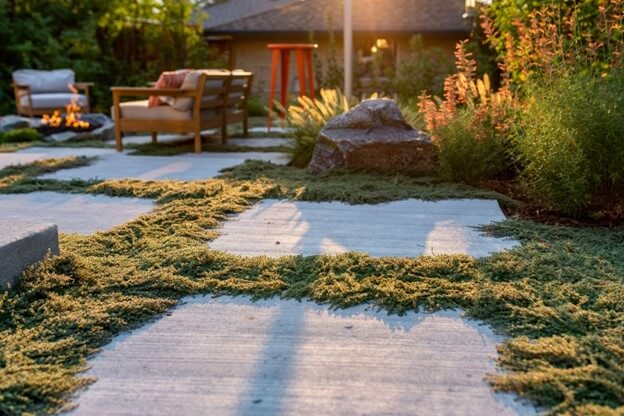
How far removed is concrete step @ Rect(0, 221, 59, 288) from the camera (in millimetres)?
2646

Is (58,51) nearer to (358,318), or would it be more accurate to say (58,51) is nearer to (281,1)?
(281,1)

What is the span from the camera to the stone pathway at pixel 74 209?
159 inches

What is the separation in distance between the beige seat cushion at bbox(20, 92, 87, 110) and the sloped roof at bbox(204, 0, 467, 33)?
639 cm

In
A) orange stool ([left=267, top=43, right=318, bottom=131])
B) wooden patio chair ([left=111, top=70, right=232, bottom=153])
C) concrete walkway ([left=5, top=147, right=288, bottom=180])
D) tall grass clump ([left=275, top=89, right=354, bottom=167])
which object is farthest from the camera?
orange stool ([left=267, top=43, right=318, bottom=131])

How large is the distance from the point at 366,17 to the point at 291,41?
2.03 metres

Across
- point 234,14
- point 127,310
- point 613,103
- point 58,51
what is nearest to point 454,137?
point 613,103

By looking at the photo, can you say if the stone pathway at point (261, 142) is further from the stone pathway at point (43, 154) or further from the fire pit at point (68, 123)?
the fire pit at point (68, 123)

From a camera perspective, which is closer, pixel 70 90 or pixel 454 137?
pixel 454 137

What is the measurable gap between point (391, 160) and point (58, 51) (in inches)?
378

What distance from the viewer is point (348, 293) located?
8.86ft

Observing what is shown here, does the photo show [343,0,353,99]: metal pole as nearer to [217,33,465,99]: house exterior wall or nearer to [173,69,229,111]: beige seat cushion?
[173,69,229,111]: beige seat cushion

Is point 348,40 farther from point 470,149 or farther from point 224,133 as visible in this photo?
point 470,149

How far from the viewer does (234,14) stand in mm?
20688

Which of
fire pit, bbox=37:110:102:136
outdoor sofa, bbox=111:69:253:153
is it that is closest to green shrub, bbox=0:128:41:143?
fire pit, bbox=37:110:102:136
